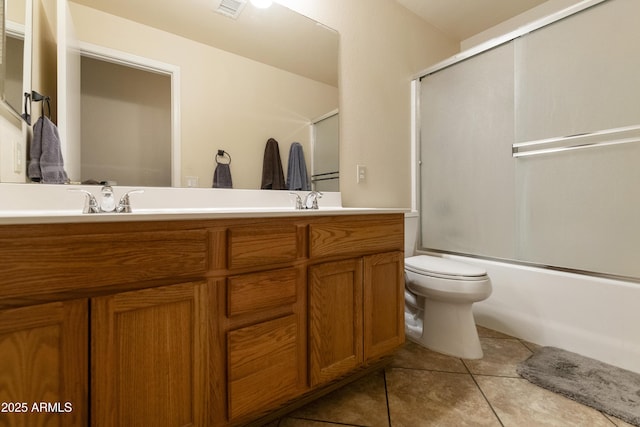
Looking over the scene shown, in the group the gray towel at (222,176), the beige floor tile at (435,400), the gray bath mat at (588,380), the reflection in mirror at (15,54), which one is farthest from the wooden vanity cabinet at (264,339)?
the gray bath mat at (588,380)

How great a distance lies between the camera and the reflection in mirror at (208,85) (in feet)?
3.82

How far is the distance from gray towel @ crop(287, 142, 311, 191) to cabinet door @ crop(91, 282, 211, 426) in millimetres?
870

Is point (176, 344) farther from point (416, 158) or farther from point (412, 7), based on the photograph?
point (412, 7)

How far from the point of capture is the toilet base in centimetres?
159

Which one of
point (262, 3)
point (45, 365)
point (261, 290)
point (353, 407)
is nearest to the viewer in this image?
point (45, 365)

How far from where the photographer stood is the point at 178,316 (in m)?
0.83

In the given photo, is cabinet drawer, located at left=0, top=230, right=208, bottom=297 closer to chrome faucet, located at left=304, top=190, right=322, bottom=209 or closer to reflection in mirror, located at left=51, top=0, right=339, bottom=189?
reflection in mirror, located at left=51, top=0, right=339, bottom=189

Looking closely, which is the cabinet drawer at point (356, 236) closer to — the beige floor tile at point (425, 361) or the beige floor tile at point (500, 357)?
the beige floor tile at point (425, 361)

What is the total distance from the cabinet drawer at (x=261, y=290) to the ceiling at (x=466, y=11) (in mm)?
2171

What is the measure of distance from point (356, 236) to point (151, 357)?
0.82 meters

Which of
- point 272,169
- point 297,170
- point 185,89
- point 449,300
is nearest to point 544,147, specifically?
point 449,300

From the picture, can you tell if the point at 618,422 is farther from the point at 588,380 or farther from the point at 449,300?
the point at 449,300

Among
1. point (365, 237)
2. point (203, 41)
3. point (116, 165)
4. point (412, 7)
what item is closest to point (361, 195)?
point (365, 237)

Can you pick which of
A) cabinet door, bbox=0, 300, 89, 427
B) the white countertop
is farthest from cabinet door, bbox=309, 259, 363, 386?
cabinet door, bbox=0, 300, 89, 427
